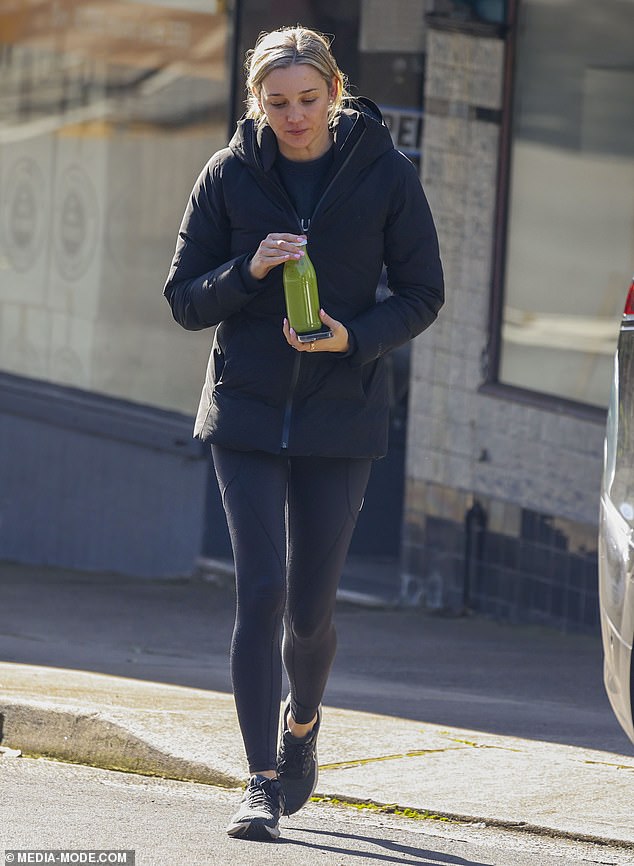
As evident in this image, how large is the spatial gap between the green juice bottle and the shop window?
4.16m

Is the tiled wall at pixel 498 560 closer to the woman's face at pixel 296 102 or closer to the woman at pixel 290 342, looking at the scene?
the woman at pixel 290 342

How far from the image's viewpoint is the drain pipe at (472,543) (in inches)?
346

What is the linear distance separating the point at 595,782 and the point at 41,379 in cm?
611

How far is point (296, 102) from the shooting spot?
4277 mm

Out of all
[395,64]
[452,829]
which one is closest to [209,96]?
[395,64]

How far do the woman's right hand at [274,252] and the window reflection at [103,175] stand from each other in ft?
17.5

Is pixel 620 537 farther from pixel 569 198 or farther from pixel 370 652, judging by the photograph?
pixel 569 198

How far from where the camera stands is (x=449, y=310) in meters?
8.81

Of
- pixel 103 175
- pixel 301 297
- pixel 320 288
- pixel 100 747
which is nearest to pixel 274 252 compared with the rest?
pixel 301 297

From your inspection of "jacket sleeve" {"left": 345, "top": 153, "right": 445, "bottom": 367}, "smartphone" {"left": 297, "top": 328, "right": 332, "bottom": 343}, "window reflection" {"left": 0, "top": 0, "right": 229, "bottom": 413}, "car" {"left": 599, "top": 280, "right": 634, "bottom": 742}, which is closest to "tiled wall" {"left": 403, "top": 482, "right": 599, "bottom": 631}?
"window reflection" {"left": 0, "top": 0, "right": 229, "bottom": 413}

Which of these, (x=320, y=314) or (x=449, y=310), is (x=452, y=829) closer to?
(x=320, y=314)

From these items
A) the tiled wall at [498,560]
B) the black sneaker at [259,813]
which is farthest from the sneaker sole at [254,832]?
the tiled wall at [498,560]

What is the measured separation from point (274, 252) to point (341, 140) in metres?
0.43

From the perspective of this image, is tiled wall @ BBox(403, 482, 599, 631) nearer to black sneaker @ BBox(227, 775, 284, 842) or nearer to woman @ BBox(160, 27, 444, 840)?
woman @ BBox(160, 27, 444, 840)
